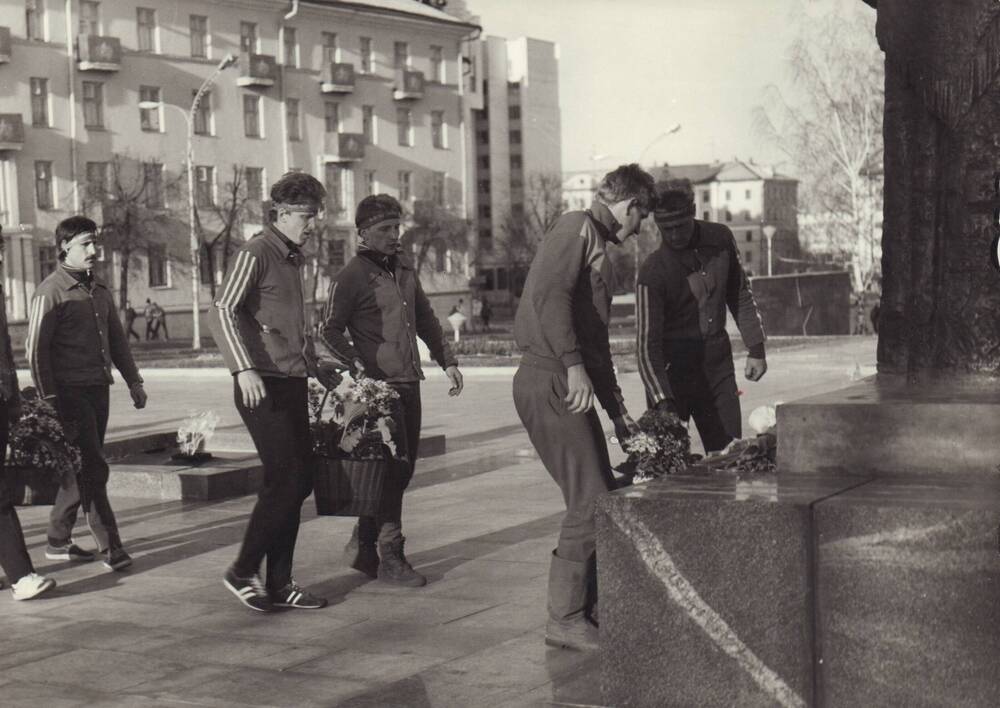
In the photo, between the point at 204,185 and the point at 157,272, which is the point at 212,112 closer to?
the point at 204,185

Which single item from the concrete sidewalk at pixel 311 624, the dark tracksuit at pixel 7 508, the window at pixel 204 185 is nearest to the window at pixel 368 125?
the window at pixel 204 185

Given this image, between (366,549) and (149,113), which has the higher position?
(149,113)

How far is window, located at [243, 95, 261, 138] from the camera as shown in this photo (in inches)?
2611

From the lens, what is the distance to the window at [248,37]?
66250mm

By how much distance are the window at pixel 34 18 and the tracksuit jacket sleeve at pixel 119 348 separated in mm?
51791

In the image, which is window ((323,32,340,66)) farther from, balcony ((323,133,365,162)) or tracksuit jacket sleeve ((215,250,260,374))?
tracksuit jacket sleeve ((215,250,260,374))

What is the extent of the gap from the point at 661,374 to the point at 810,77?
44.9m

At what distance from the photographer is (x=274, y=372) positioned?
7.04m

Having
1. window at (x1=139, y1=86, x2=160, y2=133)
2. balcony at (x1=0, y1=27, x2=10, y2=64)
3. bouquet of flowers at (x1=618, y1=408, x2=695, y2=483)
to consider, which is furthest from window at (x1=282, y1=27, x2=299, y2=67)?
bouquet of flowers at (x1=618, y1=408, x2=695, y2=483)

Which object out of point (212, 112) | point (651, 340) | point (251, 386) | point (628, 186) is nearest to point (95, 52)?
point (212, 112)

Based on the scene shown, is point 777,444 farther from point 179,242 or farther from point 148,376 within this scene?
point 179,242

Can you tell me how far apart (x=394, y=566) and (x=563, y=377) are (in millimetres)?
1949

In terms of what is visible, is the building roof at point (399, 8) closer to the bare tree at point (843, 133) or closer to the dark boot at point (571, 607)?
the bare tree at point (843, 133)

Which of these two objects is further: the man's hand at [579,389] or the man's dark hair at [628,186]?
the man's dark hair at [628,186]
